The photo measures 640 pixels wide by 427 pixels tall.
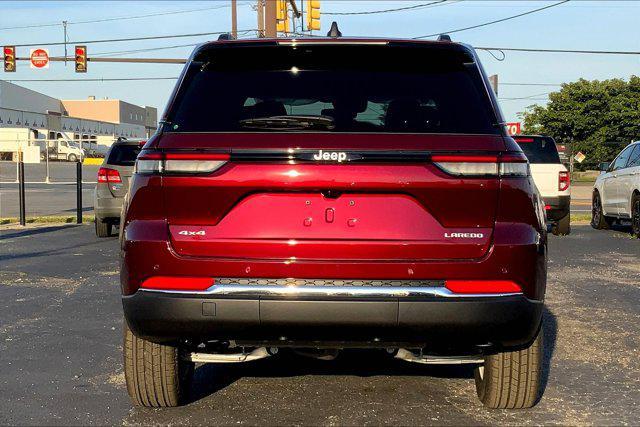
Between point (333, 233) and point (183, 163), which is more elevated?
point (183, 163)

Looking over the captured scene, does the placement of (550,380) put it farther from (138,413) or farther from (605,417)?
(138,413)

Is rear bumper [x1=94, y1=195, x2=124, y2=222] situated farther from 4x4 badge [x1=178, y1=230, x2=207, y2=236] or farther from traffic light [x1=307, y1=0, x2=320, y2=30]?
traffic light [x1=307, y1=0, x2=320, y2=30]

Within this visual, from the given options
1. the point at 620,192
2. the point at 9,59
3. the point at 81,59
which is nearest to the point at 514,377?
the point at 620,192

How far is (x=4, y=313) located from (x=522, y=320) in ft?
16.8

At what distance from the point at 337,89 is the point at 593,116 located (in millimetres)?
57201

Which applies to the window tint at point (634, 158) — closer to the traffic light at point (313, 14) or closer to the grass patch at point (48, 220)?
the grass patch at point (48, 220)

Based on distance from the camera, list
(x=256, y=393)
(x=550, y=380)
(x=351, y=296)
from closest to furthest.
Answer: (x=351, y=296) < (x=256, y=393) < (x=550, y=380)

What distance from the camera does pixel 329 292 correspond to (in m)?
3.31

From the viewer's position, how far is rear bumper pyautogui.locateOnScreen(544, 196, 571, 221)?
14.1m

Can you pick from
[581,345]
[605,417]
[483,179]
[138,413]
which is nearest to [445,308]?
[483,179]

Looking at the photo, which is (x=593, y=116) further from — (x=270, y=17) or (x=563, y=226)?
(x=563, y=226)

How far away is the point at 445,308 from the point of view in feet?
10.9

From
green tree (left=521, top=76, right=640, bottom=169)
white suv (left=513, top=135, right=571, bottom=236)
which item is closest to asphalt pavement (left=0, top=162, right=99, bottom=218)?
white suv (left=513, top=135, right=571, bottom=236)

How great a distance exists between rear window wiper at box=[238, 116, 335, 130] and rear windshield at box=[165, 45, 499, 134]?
2 centimetres
